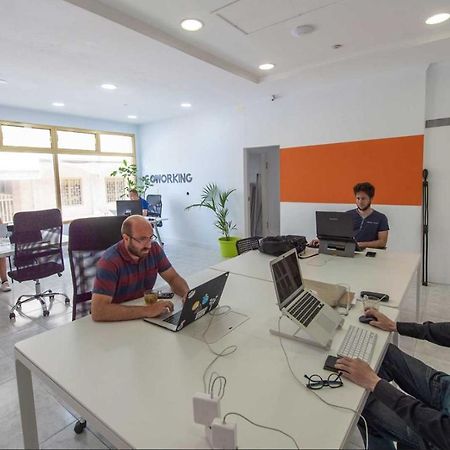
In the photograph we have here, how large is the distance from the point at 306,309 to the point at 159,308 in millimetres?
745

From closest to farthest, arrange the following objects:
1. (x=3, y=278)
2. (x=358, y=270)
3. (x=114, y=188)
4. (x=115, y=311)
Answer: (x=115, y=311), (x=358, y=270), (x=3, y=278), (x=114, y=188)

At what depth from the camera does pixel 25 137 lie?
232 inches

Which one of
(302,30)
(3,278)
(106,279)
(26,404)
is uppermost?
(302,30)

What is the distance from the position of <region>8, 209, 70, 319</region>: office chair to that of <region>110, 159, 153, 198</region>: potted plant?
3.86 meters

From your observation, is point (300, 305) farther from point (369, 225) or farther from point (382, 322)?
point (369, 225)

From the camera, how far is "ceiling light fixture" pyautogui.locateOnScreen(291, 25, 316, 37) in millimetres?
2963

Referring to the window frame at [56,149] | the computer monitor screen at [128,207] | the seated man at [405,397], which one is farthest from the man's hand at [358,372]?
the window frame at [56,149]

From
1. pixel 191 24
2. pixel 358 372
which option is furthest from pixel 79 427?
Answer: pixel 191 24

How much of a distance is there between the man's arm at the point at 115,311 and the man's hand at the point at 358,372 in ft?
2.98

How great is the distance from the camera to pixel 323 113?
489 centimetres

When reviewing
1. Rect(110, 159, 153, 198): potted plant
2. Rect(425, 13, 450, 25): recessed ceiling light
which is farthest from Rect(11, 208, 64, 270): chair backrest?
Rect(425, 13, 450, 25): recessed ceiling light

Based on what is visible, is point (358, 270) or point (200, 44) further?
point (200, 44)

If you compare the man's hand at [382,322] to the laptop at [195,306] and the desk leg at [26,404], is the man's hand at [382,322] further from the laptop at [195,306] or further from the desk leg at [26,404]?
the desk leg at [26,404]

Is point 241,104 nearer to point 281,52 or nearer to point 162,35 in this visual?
point 281,52
